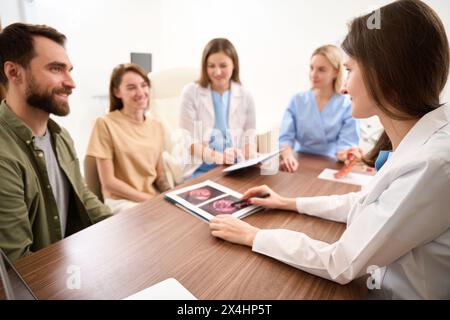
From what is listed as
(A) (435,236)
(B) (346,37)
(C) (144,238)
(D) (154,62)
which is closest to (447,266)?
(A) (435,236)

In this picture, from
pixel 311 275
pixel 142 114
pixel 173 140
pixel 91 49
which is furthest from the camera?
pixel 173 140

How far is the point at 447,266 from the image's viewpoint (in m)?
0.56

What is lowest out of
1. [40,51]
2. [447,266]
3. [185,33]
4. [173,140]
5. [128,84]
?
[173,140]

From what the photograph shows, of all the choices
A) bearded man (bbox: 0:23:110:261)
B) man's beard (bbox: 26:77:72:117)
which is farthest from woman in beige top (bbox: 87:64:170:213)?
man's beard (bbox: 26:77:72:117)

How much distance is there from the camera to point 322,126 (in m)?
1.76

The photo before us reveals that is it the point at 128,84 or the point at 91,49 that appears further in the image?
the point at 91,49

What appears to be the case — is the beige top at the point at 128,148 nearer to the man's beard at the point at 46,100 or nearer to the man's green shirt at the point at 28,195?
the man's green shirt at the point at 28,195

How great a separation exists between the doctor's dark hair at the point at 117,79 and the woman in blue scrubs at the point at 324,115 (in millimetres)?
972

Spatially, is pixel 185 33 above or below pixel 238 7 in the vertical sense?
below

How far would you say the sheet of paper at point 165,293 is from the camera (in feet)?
1.91

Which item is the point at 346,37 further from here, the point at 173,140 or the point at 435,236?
the point at 173,140

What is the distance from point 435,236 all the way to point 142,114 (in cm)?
157

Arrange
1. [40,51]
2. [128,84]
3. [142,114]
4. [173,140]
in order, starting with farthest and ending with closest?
[173,140] → [142,114] → [128,84] → [40,51]

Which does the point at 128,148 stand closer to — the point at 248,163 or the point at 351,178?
the point at 248,163
